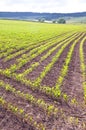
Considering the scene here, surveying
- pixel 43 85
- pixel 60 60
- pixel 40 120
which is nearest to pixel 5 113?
pixel 40 120

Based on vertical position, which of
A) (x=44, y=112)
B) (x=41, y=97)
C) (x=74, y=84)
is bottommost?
(x=74, y=84)

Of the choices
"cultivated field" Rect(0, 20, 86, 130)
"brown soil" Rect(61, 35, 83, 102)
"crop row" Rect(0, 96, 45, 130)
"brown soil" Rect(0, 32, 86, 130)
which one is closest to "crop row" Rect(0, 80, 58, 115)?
"cultivated field" Rect(0, 20, 86, 130)

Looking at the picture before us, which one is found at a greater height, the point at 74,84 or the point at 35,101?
the point at 35,101

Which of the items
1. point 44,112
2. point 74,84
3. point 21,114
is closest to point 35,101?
point 44,112

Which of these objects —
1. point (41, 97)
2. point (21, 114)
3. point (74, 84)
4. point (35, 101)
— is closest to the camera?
point (21, 114)

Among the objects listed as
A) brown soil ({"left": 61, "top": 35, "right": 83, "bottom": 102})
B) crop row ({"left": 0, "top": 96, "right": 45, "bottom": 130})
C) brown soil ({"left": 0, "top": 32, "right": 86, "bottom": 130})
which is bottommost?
brown soil ({"left": 61, "top": 35, "right": 83, "bottom": 102})

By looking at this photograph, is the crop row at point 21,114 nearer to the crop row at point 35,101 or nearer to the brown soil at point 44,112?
the brown soil at point 44,112

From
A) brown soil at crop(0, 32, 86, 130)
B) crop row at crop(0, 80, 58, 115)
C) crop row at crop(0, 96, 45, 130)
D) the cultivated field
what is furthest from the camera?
crop row at crop(0, 80, 58, 115)

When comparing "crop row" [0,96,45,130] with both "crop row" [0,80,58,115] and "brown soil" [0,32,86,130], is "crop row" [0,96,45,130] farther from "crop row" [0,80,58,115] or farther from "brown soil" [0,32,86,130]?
"crop row" [0,80,58,115]

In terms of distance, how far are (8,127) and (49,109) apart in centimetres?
222

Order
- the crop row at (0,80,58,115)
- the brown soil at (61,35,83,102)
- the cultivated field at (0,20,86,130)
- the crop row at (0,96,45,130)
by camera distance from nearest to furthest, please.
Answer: the crop row at (0,96,45,130) < the cultivated field at (0,20,86,130) < the crop row at (0,80,58,115) < the brown soil at (61,35,83,102)

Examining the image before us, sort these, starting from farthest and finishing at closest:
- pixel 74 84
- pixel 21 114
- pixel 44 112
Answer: pixel 74 84, pixel 44 112, pixel 21 114

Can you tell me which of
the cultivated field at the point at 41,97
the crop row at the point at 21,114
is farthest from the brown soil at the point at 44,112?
the crop row at the point at 21,114

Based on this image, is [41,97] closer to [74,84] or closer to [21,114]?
[21,114]
